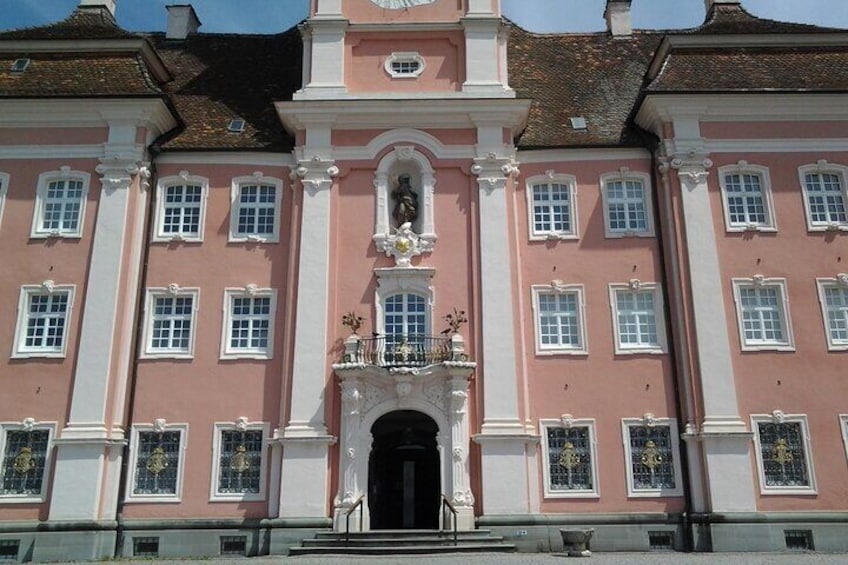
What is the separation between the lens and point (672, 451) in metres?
21.1

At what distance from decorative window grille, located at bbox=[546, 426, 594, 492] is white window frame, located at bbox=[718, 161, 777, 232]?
6.87m

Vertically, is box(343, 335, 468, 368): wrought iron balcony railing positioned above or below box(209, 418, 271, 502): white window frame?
above

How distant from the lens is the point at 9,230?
22.5 metres

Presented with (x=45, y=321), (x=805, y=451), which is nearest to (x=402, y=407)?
(x=45, y=321)

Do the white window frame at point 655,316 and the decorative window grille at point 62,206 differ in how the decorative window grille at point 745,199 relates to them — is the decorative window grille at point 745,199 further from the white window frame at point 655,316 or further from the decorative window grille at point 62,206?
the decorative window grille at point 62,206

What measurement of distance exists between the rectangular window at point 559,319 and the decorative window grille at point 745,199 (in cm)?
472

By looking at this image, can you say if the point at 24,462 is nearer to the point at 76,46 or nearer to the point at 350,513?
the point at 350,513

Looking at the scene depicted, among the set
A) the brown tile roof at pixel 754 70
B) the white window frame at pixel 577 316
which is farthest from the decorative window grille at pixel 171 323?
the brown tile roof at pixel 754 70

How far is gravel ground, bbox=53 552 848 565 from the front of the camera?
16984 millimetres

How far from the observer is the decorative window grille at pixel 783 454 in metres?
20.6

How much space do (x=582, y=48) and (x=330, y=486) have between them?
1696 cm

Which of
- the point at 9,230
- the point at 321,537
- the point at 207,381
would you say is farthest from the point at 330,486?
the point at 9,230

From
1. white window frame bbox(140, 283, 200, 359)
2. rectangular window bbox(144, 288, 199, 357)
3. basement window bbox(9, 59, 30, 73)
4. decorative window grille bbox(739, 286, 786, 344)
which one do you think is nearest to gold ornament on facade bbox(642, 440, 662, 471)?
decorative window grille bbox(739, 286, 786, 344)

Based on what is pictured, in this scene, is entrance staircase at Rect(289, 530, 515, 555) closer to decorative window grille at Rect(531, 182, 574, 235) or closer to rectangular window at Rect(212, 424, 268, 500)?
rectangular window at Rect(212, 424, 268, 500)
